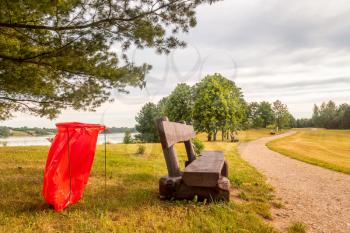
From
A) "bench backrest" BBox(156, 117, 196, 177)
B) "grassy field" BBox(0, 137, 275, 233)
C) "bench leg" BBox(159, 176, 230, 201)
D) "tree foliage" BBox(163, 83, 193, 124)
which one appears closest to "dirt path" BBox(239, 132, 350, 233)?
"grassy field" BBox(0, 137, 275, 233)

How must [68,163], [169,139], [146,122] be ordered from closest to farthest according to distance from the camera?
1. [68,163]
2. [169,139]
3. [146,122]

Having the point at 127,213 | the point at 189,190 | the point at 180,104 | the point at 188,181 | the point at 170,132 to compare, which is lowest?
the point at 127,213

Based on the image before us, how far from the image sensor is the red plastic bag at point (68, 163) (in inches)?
151

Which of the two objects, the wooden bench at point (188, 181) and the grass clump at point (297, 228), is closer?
the grass clump at point (297, 228)

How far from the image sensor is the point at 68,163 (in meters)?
3.94

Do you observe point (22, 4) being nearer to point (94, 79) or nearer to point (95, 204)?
point (94, 79)

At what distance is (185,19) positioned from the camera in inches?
232

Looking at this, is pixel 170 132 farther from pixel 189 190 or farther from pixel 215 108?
pixel 215 108

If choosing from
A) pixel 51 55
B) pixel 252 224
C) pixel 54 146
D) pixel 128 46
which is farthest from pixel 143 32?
pixel 252 224

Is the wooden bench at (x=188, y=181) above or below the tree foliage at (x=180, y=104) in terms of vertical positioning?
below

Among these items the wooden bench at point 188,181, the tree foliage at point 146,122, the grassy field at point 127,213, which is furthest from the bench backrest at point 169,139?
the tree foliage at point 146,122

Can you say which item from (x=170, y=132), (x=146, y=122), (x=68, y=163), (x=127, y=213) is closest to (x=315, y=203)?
(x=170, y=132)

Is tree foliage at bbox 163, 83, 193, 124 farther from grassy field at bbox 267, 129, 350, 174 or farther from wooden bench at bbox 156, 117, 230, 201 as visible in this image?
wooden bench at bbox 156, 117, 230, 201

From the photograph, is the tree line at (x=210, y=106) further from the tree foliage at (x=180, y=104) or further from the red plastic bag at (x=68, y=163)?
the red plastic bag at (x=68, y=163)
